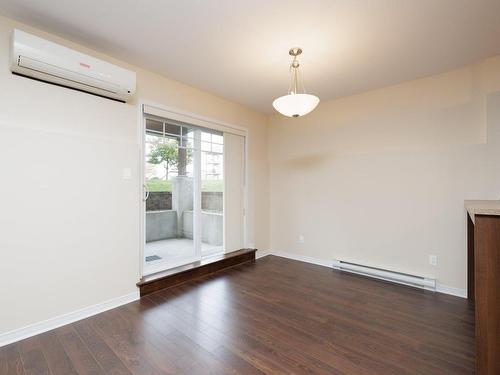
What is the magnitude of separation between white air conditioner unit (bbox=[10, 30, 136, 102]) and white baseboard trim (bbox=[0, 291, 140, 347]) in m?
2.11

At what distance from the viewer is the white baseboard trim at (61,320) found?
1.93 m

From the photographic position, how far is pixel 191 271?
126 inches

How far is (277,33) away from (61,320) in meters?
3.24

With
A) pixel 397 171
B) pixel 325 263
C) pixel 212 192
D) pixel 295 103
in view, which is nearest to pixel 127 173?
pixel 212 192

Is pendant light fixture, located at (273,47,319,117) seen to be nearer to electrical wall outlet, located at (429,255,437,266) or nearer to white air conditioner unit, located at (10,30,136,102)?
white air conditioner unit, located at (10,30,136,102)

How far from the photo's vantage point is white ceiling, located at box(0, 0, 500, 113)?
1835 millimetres

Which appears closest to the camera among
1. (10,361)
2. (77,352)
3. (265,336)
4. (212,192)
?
(10,361)

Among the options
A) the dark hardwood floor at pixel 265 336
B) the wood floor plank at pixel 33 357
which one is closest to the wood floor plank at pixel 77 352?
the dark hardwood floor at pixel 265 336

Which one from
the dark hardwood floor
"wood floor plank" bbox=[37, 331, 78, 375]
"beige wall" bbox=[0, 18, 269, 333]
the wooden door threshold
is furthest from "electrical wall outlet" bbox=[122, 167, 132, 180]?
"wood floor plank" bbox=[37, 331, 78, 375]

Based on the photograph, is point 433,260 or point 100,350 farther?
point 433,260

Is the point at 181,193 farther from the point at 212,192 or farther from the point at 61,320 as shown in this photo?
the point at 61,320

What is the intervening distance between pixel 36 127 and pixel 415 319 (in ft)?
12.6

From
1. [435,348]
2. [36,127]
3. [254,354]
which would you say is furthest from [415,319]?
[36,127]

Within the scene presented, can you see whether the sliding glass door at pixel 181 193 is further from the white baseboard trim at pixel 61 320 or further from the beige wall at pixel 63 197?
the white baseboard trim at pixel 61 320
